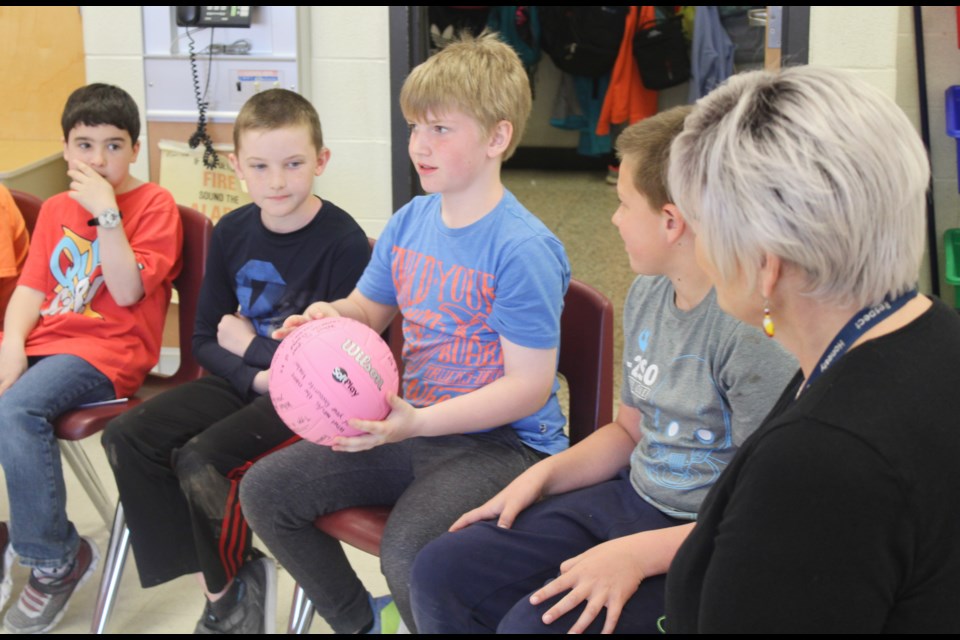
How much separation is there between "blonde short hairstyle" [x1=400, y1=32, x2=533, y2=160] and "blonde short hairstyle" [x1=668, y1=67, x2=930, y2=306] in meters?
0.81

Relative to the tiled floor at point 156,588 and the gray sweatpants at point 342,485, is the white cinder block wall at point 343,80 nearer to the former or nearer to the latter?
the tiled floor at point 156,588

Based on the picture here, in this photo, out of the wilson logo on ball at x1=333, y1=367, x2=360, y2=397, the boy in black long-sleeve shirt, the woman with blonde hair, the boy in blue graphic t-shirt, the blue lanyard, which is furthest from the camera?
the boy in black long-sleeve shirt

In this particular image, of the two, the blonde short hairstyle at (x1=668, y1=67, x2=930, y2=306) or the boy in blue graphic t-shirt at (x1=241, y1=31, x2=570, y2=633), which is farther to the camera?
the boy in blue graphic t-shirt at (x1=241, y1=31, x2=570, y2=633)

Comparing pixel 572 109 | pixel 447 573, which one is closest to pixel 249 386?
pixel 447 573

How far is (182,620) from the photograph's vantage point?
2320 millimetres

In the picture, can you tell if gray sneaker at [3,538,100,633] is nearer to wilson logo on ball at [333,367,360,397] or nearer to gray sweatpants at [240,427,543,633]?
gray sweatpants at [240,427,543,633]

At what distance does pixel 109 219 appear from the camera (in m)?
2.34

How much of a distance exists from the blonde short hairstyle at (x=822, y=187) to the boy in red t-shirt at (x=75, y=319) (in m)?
1.61

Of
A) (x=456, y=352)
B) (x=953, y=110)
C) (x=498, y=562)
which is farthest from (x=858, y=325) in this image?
(x=953, y=110)

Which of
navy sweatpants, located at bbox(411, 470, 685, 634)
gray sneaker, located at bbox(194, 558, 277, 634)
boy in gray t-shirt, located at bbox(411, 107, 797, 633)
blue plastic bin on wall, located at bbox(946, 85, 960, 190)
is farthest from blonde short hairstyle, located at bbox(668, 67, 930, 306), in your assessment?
blue plastic bin on wall, located at bbox(946, 85, 960, 190)

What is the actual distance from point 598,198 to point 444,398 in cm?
480

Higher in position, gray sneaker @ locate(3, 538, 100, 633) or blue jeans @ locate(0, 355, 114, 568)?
blue jeans @ locate(0, 355, 114, 568)

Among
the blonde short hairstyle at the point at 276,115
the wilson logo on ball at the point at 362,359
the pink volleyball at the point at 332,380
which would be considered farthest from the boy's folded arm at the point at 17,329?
the wilson logo on ball at the point at 362,359

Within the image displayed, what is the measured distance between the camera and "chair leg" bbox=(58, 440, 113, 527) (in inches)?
98.5
